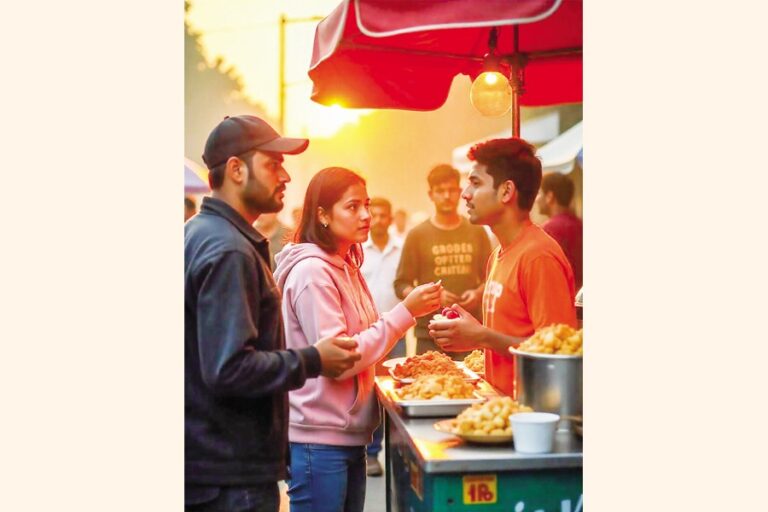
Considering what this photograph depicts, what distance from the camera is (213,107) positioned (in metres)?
3.06

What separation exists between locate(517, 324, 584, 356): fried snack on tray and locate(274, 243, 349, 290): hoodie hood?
0.82 metres

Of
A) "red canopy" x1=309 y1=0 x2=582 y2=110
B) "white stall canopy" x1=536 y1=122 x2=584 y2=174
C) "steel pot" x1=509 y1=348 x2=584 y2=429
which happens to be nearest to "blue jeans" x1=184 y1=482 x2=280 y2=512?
"steel pot" x1=509 y1=348 x2=584 y2=429

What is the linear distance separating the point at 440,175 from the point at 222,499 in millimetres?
3357

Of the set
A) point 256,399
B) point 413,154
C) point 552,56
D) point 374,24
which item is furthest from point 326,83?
point 413,154

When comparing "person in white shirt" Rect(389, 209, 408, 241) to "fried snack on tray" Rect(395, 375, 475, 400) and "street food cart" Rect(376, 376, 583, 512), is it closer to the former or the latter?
"fried snack on tray" Rect(395, 375, 475, 400)

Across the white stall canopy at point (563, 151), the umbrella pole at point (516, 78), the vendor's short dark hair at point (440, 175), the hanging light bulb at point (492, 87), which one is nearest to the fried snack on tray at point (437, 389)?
the umbrella pole at point (516, 78)

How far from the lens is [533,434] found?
2.45 metres

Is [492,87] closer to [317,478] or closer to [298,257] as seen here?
[298,257]

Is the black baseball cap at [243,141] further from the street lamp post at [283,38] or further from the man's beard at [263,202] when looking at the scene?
the street lamp post at [283,38]

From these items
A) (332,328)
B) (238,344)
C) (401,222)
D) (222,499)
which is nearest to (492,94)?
(332,328)

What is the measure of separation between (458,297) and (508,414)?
2.80 meters

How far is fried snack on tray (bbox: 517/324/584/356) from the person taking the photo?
2688mm

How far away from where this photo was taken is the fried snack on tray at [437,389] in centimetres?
300

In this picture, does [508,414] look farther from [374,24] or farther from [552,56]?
[552,56]
